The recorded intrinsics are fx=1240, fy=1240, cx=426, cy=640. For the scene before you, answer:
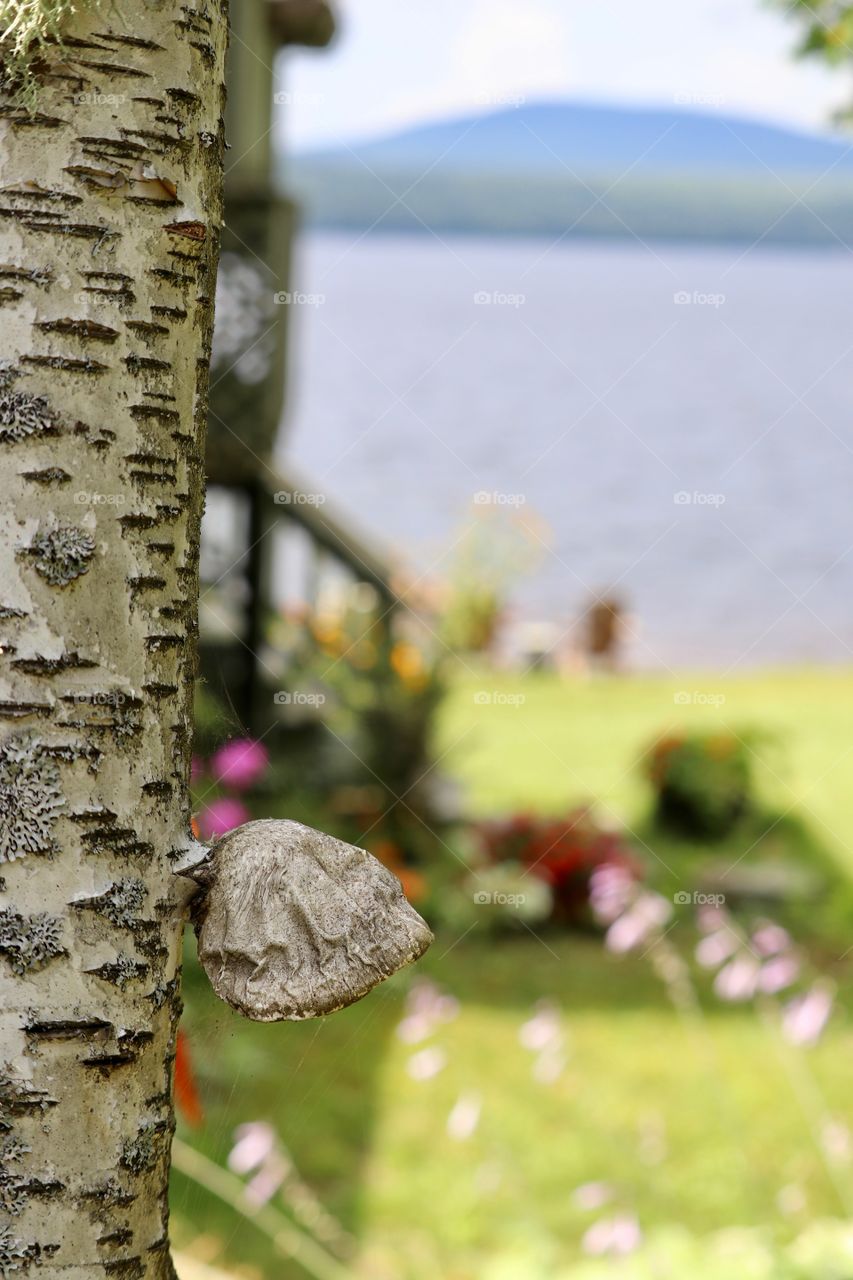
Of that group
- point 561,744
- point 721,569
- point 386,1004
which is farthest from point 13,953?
point 721,569

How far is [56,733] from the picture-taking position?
27.0 inches

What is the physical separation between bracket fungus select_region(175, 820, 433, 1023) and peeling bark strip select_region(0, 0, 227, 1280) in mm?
35

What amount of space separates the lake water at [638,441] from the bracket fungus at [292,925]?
36.5 feet

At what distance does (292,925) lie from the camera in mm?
742

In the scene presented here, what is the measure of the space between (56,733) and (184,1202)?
249 centimetres

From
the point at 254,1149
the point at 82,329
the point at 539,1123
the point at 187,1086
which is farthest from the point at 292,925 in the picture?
the point at 539,1123

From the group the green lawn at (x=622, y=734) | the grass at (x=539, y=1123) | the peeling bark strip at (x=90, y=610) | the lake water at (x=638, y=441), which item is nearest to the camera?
the peeling bark strip at (x=90, y=610)

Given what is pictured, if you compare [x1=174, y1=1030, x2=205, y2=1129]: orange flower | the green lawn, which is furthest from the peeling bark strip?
the green lawn

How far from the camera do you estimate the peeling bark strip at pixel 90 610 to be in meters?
0.68

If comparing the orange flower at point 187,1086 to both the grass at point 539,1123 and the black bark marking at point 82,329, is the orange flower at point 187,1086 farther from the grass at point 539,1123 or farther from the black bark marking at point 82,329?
the black bark marking at point 82,329

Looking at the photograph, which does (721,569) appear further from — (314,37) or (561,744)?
(314,37)

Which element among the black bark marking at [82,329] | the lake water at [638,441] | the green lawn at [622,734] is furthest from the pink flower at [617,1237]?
the lake water at [638,441]

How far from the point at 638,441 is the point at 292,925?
13.4 meters

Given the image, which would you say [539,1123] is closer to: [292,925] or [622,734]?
[292,925]
